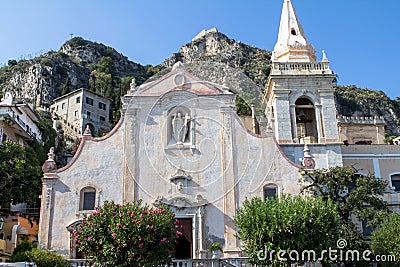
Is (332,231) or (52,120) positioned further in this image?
(52,120)

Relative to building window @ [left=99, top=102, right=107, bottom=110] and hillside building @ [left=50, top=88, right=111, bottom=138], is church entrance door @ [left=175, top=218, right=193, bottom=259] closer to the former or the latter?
hillside building @ [left=50, top=88, right=111, bottom=138]

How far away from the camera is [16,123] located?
3828cm

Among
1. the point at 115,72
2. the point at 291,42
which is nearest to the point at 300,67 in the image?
the point at 291,42

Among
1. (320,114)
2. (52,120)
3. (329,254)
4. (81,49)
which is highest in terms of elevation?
(81,49)

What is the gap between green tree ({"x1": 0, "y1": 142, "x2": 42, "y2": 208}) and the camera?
28703mm

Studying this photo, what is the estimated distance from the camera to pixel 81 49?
112 metres

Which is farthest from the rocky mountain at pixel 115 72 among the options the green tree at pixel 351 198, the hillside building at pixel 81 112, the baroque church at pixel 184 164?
the green tree at pixel 351 198

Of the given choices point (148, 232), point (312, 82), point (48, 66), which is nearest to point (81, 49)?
point (48, 66)

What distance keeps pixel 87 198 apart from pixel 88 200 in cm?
13

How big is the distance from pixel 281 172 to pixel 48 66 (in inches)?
3137

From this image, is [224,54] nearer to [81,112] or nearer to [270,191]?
[81,112]

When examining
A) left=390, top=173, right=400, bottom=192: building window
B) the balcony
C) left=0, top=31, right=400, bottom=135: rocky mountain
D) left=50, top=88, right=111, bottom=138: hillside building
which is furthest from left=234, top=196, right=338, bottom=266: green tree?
left=0, top=31, right=400, bottom=135: rocky mountain

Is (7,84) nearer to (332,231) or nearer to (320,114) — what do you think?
(320,114)

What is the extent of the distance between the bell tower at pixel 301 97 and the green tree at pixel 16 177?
16.8 meters
